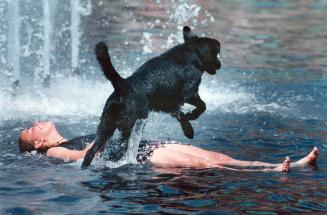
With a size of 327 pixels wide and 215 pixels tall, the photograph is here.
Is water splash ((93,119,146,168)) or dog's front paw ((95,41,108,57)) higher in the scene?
dog's front paw ((95,41,108,57))

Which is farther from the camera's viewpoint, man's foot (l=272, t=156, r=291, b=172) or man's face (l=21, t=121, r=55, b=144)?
man's face (l=21, t=121, r=55, b=144)

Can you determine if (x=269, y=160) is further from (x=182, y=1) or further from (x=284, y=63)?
(x=182, y=1)

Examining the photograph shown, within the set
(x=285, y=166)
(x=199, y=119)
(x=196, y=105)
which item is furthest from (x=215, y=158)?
(x=199, y=119)

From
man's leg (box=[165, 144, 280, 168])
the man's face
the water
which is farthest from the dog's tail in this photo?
the man's face

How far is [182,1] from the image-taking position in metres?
25.8

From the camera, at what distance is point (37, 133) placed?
20.6ft

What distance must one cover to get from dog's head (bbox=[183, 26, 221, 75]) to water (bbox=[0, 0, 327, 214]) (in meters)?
1.11

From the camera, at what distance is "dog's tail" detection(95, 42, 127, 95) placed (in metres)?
4.86

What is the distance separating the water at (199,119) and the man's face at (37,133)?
0.20m

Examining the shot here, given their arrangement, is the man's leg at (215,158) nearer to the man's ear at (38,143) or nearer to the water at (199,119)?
the water at (199,119)

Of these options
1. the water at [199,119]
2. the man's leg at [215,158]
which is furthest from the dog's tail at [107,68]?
the man's leg at [215,158]

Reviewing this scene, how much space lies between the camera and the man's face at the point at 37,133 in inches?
246

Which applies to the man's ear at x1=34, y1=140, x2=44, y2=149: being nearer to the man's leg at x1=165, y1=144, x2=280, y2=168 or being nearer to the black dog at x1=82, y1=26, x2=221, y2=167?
the black dog at x1=82, y1=26, x2=221, y2=167

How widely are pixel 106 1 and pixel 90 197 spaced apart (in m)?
22.4
